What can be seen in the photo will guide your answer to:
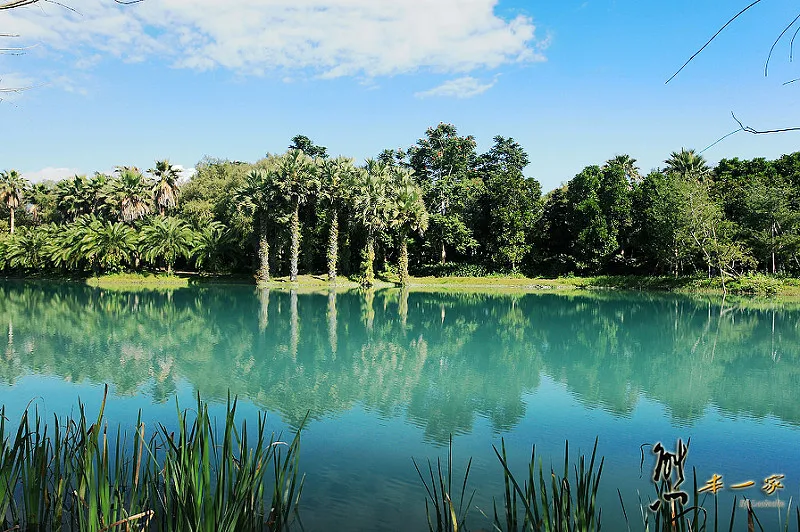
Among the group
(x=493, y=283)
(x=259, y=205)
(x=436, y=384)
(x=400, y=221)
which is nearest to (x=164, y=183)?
(x=259, y=205)

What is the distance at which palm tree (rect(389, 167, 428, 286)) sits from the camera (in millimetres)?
36938

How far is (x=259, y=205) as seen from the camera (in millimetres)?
35969

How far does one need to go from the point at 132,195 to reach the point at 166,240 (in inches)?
158

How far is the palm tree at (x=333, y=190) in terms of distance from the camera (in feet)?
121

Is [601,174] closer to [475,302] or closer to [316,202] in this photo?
[475,302]

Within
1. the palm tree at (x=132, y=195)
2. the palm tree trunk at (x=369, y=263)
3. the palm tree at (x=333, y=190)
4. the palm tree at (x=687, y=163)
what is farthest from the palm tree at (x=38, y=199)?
the palm tree at (x=687, y=163)

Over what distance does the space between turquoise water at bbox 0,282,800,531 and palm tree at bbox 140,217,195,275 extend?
14.7m

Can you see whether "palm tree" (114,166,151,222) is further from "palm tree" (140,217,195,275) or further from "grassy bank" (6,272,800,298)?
"grassy bank" (6,272,800,298)

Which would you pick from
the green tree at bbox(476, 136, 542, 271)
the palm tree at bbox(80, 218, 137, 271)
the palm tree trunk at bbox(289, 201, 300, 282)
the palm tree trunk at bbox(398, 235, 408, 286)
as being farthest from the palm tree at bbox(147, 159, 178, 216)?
the green tree at bbox(476, 136, 542, 271)

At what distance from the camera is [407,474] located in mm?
6805

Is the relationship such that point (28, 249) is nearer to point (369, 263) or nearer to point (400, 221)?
point (369, 263)

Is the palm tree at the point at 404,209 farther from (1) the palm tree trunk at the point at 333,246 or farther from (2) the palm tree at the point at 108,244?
(2) the palm tree at the point at 108,244

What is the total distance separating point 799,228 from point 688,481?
33.7 m

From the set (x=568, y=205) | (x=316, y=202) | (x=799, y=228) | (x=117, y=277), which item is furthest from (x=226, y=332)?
(x=799, y=228)
